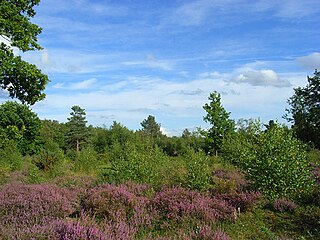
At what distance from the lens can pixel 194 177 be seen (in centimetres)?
1115

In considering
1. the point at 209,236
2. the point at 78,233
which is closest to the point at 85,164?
the point at 209,236

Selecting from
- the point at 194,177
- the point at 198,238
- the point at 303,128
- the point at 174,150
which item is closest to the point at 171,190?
the point at 194,177

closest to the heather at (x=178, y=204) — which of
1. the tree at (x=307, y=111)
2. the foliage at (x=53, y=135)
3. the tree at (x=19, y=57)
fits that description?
the tree at (x=19, y=57)

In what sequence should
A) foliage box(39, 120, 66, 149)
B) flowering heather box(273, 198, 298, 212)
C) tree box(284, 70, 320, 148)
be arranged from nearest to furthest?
flowering heather box(273, 198, 298, 212), tree box(284, 70, 320, 148), foliage box(39, 120, 66, 149)

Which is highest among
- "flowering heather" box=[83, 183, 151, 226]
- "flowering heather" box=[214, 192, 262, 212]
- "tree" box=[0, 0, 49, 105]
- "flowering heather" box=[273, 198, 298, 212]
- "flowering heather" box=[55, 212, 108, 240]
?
"tree" box=[0, 0, 49, 105]

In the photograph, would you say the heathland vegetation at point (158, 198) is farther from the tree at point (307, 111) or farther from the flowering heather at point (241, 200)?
the tree at point (307, 111)

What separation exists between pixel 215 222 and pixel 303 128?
40596 millimetres

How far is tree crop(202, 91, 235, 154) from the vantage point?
86.0 feet

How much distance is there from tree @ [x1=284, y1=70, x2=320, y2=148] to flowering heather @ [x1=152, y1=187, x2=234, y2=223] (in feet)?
122

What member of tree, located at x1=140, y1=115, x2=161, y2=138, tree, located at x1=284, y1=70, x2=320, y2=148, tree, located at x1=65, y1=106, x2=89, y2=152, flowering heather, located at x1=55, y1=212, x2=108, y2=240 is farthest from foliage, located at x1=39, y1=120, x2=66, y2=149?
flowering heather, located at x1=55, y1=212, x2=108, y2=240

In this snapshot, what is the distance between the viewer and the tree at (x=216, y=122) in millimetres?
26203

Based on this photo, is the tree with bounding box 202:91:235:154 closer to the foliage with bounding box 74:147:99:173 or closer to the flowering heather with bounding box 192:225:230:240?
the foliage with bounding box 74:147:99:173

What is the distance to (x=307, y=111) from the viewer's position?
46875 mm

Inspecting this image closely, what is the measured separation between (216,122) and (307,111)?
26571 mm
